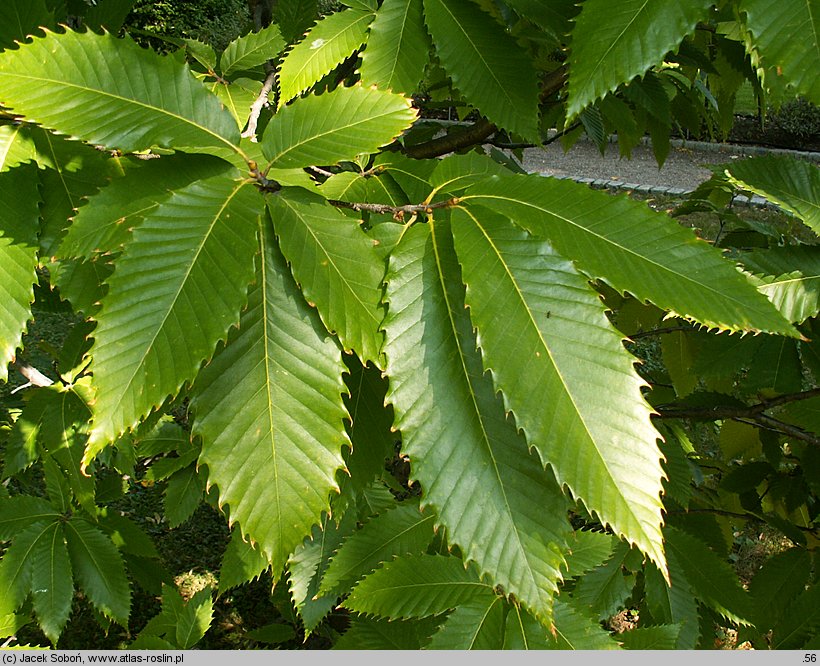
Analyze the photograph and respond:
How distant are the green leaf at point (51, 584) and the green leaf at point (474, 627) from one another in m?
1.14

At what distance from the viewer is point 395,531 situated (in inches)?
51.7

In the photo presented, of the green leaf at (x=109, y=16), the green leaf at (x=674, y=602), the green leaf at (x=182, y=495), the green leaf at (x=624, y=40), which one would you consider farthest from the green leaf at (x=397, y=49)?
the green leaf at (x=182, y=495)

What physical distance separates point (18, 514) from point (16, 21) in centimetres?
136

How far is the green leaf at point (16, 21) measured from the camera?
1.02 meters

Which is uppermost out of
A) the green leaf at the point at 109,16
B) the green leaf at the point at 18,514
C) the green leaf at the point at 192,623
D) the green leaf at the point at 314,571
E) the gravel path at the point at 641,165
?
the green leaf at the point at 109,16

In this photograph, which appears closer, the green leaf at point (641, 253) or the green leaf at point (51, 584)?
the green leaf at point (641, 253)

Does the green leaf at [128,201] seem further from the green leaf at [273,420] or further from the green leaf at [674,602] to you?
the green leaf at [674,602]

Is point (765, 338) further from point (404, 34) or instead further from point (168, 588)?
point (168, 588)

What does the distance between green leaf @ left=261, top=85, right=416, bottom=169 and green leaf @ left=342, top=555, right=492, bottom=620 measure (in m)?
0.67

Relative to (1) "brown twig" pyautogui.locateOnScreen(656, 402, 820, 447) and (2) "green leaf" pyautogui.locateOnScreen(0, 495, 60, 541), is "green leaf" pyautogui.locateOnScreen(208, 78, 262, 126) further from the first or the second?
(2) "green leaf" pyautogui.locateOnScreen(0, 495, 60, 541)

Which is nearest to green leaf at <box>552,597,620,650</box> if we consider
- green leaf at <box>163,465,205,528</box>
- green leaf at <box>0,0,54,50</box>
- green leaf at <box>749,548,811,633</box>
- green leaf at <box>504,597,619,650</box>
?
green leaf at <box>504,597,619,650</box>

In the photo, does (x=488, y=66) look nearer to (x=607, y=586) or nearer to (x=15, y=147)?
(x=15, y=147)

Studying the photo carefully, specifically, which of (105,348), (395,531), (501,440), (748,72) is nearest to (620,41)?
(501,440)

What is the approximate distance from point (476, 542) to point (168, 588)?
157 centimetres
